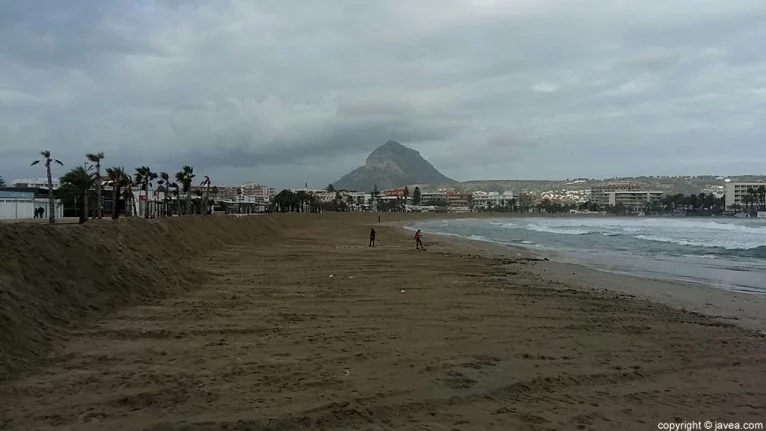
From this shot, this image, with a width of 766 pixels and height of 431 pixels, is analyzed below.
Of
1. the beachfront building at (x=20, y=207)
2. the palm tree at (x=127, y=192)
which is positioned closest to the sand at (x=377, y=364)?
the palm tree at (x=127, y=192)

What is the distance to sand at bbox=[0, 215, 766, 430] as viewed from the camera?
5.53m

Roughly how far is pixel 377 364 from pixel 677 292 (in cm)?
1286

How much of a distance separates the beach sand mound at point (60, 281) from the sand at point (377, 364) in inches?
3.9

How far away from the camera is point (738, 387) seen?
682 cm

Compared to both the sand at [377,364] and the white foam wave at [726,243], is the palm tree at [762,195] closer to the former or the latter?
the white foam wave at [726,243]

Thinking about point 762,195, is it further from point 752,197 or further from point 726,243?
point 726,243

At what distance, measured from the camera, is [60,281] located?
394 inches

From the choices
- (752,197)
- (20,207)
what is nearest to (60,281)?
(20,207)

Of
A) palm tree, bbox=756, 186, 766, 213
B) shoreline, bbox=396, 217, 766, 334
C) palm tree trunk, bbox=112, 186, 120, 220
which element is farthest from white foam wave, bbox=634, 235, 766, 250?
palm tree, bbox=756, 186, 766, 213

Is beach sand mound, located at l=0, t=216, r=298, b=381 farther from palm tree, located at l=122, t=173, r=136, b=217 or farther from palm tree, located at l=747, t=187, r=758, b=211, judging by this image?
palm tree, located at l=747, t=187, r=758, b=211

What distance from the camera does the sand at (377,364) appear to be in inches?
218

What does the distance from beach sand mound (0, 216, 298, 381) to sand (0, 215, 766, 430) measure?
10 centimetres

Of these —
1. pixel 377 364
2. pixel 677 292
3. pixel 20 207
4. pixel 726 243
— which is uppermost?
pixel 20 207

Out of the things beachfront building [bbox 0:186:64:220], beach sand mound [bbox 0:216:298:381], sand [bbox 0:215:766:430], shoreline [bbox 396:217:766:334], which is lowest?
shoreline [bbox 396:217:766:334]
